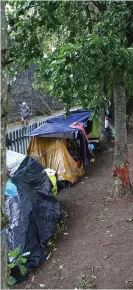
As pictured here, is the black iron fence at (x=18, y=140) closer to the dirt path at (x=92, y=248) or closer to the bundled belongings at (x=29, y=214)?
the dirt path at (x=92, y=248)

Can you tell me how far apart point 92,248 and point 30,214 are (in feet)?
3.29

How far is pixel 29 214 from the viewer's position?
15.6 feet

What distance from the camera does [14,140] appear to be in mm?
9914

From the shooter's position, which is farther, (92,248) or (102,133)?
(102,133)

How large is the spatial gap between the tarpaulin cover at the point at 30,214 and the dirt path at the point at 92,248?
24 cm

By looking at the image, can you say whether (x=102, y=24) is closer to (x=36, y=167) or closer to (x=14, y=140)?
(x=36, y=167)

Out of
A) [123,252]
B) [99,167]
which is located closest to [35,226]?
[123,252]

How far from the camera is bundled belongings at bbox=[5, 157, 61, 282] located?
4547mm

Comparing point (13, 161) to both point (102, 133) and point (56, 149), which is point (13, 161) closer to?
point (56, 149)

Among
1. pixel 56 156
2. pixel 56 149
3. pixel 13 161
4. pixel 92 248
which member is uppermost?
pixel 13 161

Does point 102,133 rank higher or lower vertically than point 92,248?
lower

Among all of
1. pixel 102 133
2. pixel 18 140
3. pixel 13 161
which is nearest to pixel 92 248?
pixel 13 161

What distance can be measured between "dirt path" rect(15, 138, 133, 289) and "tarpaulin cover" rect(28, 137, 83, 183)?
95 centimetres

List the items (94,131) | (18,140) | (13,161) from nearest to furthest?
(13,161) → (18,140) → (94,131)
